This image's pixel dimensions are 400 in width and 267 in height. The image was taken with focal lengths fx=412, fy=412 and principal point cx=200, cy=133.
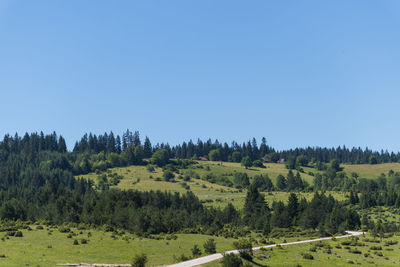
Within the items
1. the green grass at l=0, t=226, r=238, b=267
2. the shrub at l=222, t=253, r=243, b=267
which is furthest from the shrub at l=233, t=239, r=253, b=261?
the shrub at l=222, t=253, r=243, b=267

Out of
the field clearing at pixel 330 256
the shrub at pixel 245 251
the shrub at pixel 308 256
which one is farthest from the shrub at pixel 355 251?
the shrub at pixel 245 251

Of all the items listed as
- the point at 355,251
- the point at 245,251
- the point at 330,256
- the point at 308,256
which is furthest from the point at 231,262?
the point at 355,251

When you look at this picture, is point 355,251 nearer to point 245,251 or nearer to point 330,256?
point 330,256

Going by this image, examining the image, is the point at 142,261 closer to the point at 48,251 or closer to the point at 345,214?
the point at 48,251

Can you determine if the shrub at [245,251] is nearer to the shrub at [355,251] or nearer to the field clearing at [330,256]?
the field clearing at [330,256]

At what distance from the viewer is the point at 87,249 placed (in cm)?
6531

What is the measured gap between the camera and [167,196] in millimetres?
142375

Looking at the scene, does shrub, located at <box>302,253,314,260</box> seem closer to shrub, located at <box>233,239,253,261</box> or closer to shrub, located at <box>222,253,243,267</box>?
shrub, located at <box>233,239,253,261</box>

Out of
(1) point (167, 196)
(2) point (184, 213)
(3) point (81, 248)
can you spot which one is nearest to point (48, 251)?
(3) point (81, 248)

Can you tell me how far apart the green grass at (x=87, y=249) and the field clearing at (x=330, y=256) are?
9.56m

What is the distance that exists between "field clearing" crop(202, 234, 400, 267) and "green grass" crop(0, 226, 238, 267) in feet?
31.4

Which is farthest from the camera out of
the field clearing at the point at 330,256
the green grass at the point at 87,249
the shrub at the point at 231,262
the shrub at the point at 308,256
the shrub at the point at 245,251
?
the shrub at the point at 308,256

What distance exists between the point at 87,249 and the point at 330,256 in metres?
38.3

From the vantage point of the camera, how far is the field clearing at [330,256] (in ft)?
194
